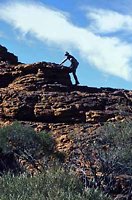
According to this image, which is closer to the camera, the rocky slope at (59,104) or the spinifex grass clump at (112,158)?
the spinifex grass clump at (112,158)

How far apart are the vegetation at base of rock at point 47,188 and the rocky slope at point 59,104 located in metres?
9.42

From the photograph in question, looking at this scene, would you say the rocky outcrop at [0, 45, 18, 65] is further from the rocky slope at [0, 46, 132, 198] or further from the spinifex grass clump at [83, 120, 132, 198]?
the spinifex grass clump at [83, 120, 132, 198]

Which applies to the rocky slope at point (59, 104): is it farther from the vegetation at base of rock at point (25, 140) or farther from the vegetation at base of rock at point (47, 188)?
the vegetation at base of rock at point (47, 188)

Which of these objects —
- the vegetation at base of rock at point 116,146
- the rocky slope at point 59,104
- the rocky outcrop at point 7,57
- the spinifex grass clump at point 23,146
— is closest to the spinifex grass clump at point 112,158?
the vegetation at base of rock at point 116,146

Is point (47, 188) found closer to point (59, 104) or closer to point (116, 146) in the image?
point (116, 146)

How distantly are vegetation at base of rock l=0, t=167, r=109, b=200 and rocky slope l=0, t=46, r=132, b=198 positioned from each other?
942 centimetres

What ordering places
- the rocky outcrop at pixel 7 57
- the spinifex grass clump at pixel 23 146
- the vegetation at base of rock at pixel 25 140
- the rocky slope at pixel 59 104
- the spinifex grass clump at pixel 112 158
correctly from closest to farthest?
the spinifex grass clump at pixel 112 158
the spinifex grass clump at pixel 23 146
the vegetation at base of rock at pixel 25 140
the rocky slope at pixel 59 104
the rocky outcrop at pixel 7 57

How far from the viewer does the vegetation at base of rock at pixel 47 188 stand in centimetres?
1599

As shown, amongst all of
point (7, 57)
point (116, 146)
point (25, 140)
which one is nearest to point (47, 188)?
point (116, 146)

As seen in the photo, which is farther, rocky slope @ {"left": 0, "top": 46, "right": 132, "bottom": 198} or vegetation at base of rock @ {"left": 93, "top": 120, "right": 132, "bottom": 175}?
rocky slope @ {"left": 0, "top": 46, "right": 132, "bottom": 198}

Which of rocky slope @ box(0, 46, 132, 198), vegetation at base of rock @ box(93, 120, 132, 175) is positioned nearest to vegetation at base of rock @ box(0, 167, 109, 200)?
vegetation at base of rock @ box(93, 120, 132, 175)

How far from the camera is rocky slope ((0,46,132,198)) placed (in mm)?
31312

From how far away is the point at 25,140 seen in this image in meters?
30.9

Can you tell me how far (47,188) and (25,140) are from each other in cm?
1316
